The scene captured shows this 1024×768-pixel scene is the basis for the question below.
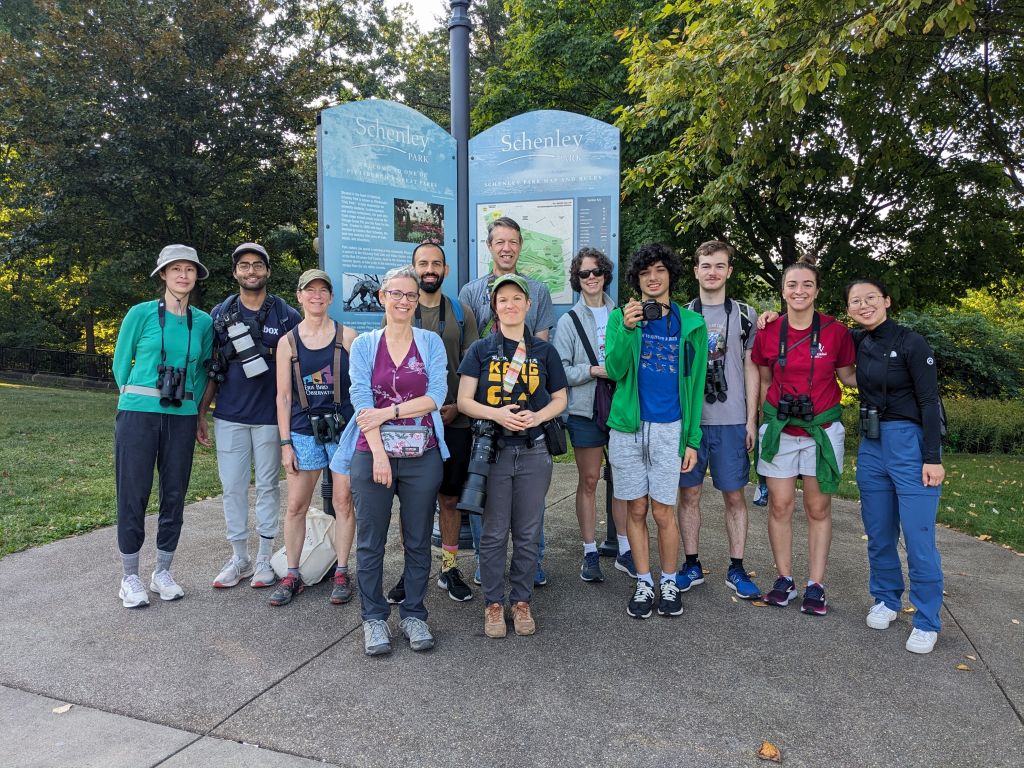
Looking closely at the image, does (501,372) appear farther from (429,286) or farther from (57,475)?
(57,475)

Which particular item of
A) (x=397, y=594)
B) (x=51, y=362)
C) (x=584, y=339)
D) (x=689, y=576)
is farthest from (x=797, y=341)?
(x=51, y=362)

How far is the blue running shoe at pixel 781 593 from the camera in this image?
3.94m

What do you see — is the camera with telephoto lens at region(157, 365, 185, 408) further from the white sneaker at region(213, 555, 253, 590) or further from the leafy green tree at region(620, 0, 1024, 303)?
the leafy green tree at region(620, 0, 1024, 303)

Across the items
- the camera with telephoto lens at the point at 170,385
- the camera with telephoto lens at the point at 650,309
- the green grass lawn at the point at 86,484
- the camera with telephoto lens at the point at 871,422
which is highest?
the camera with telephoto lens at the point at 650,309

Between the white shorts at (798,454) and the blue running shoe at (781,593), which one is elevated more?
the white shorts at (798,454)

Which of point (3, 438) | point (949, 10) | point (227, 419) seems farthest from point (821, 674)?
point (3, 438)

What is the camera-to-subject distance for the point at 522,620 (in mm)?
3566

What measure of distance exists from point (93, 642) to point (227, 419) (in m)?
1.37

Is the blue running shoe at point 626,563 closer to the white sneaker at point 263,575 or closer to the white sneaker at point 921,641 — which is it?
the white sneaker at point 921,641

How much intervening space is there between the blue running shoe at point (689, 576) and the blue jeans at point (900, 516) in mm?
1003

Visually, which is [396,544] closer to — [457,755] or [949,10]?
[457,755]

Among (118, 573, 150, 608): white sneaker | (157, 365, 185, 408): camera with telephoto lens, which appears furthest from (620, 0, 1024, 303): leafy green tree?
(118, 573, 150, 608): white sneaker

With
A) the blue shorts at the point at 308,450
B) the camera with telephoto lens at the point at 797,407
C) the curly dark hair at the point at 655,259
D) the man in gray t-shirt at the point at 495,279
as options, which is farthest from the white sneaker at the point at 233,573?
the camera with telephoto lens at the point at 797,407

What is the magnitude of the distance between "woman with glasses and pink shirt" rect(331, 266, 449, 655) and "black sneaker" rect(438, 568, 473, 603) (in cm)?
57
